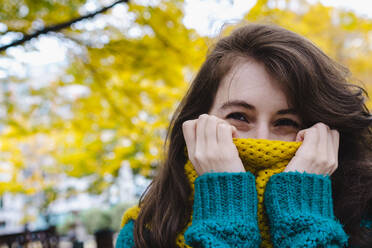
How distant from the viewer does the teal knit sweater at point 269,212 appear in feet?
3.72

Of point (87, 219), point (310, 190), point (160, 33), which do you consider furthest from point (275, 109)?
point (87, 219)

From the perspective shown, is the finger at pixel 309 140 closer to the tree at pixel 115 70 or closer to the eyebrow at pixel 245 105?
the eyebrow at pixel 245 105

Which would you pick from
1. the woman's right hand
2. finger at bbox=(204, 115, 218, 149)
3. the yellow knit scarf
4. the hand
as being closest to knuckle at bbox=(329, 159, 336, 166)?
the hand

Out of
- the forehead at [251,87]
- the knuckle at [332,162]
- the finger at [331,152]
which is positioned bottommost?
the knuckle at [332,162]

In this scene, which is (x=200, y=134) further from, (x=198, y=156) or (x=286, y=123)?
(x=286, y=123)

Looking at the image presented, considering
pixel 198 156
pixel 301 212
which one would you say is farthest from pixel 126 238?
pixel 301 212

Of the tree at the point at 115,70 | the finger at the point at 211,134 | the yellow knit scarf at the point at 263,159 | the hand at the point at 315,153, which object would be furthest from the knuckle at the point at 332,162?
the tree at the point at 115,70

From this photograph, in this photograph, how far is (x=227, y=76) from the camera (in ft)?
5.07

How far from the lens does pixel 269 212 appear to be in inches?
50.1

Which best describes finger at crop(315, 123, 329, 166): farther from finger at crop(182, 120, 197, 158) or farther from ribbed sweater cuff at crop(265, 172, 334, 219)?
finger at crop(182, 120, 197, 158)

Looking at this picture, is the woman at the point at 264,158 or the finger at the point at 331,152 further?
the finger at the point at 331,152

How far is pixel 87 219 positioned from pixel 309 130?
620cm

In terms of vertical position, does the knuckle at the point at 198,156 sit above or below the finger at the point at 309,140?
below

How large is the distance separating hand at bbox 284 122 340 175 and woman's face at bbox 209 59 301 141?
80 millimetres
